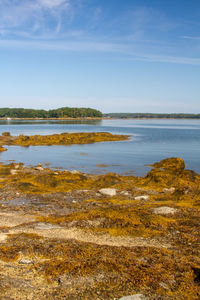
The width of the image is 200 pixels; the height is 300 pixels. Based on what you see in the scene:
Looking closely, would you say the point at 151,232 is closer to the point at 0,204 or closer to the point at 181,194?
the point at 181,194

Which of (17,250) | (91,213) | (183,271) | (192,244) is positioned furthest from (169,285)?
(91,213)

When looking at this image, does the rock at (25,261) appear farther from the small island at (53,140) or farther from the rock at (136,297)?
the small island at (53,140)

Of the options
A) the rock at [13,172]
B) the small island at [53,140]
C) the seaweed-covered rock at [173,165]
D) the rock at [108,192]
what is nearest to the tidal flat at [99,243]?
the rock at [108,192]

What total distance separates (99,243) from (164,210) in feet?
16.3

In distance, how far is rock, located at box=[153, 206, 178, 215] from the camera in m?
13.2

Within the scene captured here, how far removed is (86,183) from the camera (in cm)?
2055

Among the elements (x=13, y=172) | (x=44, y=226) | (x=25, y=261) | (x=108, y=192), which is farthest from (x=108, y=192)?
(x=13, y=172)

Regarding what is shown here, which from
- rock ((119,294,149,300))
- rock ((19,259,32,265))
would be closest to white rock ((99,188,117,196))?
rock ((19,259,32,265))

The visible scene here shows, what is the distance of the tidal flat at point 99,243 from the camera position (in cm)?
682

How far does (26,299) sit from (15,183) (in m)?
14.2

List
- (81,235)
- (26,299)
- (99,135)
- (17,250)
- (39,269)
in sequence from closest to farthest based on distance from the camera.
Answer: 1. (26,299)
2. (39,269)
3. (17,250)
4. (81,235)
5. (99,135)

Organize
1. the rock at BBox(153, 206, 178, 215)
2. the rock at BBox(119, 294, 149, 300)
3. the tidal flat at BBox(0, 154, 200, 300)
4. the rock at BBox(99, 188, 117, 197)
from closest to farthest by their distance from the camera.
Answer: the rock at BBox(119, 294, 149, 300), the tidal flat at BBox(0, 154, 200, 300), the rock at BBox(153, 206, 178, 215), the rock at BBox(99, 188, 117, 197)

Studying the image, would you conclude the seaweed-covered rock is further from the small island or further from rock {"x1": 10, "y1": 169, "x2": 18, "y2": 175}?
the small island

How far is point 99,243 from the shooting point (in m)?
9.74
